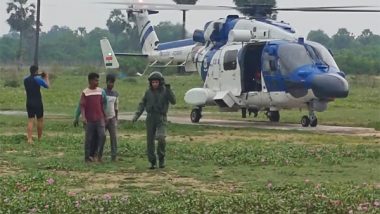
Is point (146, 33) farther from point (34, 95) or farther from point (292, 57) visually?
point (34, 95)

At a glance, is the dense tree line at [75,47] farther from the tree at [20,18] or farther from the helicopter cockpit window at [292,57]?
the helicopter cockpit window at [292,57]

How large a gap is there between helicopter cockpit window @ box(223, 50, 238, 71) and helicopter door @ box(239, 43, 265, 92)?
355 mm

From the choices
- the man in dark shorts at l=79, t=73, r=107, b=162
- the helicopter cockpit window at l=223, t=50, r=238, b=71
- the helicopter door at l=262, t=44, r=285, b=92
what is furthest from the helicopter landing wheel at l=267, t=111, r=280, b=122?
the man in dark shorts at l=79, t=73, r=107, b=162

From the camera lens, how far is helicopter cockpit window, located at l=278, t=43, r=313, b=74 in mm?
22234

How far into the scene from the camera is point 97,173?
12.5 meters

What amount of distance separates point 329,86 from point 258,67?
2.82 m

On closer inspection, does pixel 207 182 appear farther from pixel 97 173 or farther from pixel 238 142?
pixel 238 142

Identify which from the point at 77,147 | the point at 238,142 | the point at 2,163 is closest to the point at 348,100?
the point at 238,142

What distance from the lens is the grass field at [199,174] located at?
29.0 ft

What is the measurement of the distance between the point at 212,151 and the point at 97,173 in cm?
299

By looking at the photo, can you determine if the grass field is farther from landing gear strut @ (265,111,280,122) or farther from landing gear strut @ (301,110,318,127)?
landing gear strut @ (265,111,280,122)

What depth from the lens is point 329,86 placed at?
70.0ft

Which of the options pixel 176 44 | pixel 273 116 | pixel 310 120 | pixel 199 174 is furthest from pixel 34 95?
pixel 176 44

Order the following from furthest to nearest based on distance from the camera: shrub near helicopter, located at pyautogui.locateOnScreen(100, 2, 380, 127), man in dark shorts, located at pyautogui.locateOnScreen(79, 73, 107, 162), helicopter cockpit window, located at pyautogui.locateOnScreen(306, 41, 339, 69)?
helicopter cockpit window, located at pyautogui.locateOnScreen(306, 41, 339, 69)
shrub near helicopter, located at pyautogui.locateOnScreen(100, 2, 380, 127)
man in dark shorts, located at pyautogui.locateOnScreen(79, 73, 107, 162)
